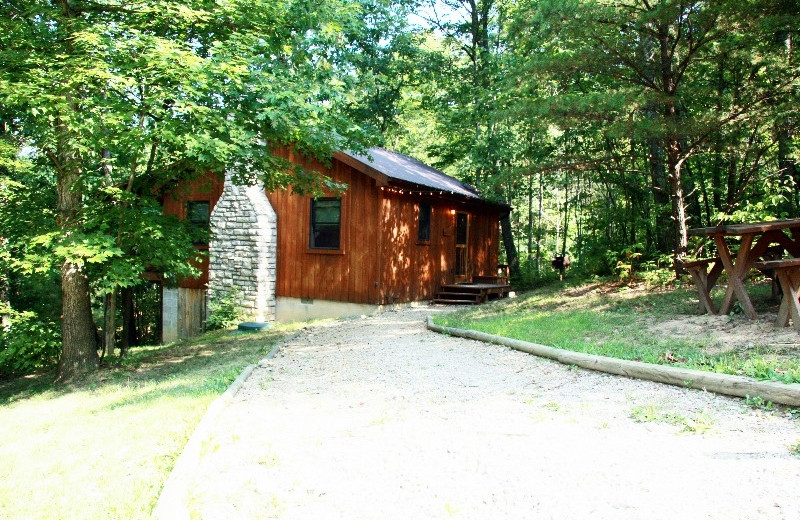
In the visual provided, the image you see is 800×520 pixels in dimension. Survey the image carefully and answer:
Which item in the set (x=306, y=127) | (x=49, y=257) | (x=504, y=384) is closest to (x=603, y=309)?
(x=504, y=384)

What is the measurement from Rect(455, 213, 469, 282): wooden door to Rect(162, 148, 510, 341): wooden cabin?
0.04m

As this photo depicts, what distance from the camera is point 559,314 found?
9969mm

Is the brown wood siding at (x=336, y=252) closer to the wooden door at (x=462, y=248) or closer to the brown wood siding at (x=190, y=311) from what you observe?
the brown wood siding at (x=190, y=311)

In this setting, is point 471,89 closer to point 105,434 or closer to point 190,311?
point 190,311

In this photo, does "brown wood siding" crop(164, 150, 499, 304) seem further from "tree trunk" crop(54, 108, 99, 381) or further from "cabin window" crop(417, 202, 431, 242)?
"tree trunk" crop(54, 108, 99, 381)

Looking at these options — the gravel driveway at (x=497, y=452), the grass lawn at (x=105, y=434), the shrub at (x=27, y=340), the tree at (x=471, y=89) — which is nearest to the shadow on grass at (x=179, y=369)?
the grass lawn at (x=105, y=434)

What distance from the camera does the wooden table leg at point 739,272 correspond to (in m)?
7.29

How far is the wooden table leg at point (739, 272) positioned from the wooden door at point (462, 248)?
8.67 meters

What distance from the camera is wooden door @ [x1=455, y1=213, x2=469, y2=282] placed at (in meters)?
16.0

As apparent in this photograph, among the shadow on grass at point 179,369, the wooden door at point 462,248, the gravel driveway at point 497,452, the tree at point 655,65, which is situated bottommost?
the shadow on grass at point 179,369

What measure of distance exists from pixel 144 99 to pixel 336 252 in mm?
6690

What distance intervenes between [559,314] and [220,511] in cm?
798

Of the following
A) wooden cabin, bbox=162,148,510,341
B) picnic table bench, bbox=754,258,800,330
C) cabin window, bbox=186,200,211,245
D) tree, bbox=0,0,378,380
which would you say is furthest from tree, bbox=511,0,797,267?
cabin window, bbox=186,200,211,245

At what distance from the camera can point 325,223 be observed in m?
13.6
